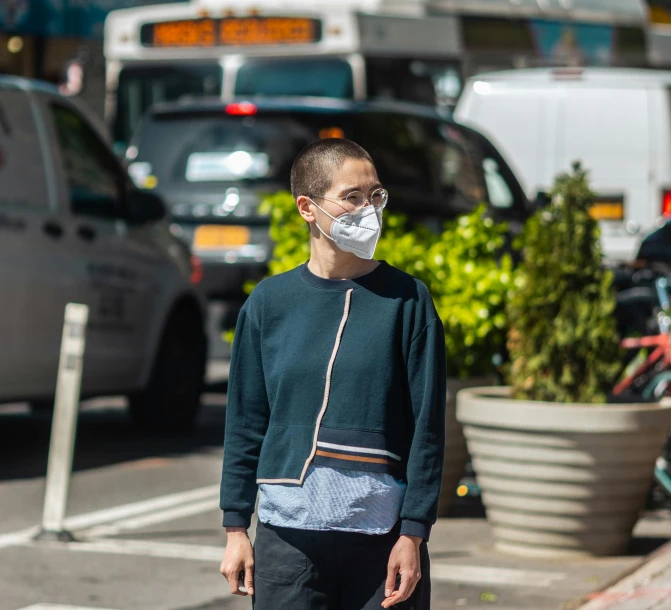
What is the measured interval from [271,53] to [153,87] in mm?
1327

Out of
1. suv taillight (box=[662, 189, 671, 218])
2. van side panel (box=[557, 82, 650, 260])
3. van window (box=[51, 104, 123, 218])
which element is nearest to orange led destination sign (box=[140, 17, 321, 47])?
van side panel (box=[557, 82, 650, 260])

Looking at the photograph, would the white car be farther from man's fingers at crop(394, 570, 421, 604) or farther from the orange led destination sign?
the orange led destination sign

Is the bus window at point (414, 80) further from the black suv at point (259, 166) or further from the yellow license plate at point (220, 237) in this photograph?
the yellow license plate at point (220, 237)

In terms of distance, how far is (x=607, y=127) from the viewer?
52.8 feet

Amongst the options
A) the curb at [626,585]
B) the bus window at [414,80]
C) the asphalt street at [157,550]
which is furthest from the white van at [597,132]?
the curb at [626,585]

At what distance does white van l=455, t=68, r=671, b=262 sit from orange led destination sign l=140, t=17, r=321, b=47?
189 cm

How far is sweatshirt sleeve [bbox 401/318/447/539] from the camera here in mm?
3287

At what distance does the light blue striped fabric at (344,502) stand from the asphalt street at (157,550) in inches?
101

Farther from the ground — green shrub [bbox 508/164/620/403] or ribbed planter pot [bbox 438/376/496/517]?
green shrub [bbox 508/164/620/403]

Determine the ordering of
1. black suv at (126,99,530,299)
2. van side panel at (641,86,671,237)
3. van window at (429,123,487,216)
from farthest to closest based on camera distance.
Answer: van side panel at (641,86,671,237)
van window at (429,123,487,216)
black suv at (126,99,530,299)

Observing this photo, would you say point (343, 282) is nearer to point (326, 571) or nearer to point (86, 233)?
point (326, 571)

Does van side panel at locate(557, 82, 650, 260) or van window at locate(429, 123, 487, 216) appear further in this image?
van side panel at locate(557, 82, 650, 260)

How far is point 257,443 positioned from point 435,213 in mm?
8091

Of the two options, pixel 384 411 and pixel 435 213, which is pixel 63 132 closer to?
pixel 435 213
